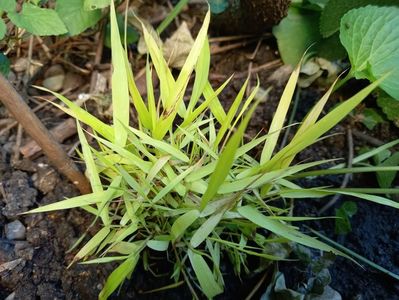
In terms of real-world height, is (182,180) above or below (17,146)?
above

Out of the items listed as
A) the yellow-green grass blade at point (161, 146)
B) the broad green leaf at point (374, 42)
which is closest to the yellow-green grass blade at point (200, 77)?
the yellow-green grass blade at point (161, 146)

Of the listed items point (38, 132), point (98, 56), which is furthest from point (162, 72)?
point (98, 56)

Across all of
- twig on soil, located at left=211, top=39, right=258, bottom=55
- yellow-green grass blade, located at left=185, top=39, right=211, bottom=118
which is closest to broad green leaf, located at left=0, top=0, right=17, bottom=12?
yellow-green grass blade, located at left=185, top=39, right=211, bottom=118

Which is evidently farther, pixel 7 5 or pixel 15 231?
pixel 15 231

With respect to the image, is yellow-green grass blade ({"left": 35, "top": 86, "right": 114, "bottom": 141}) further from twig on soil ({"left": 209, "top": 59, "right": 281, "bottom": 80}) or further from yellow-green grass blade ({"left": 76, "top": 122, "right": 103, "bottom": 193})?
twig on soil ({"left": 209, "top": 59, "right": 281, "bottom": 80})

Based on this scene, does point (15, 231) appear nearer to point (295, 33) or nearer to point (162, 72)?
point (162, 72)

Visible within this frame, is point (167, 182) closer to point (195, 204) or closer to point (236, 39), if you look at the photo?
point (195, 204)
